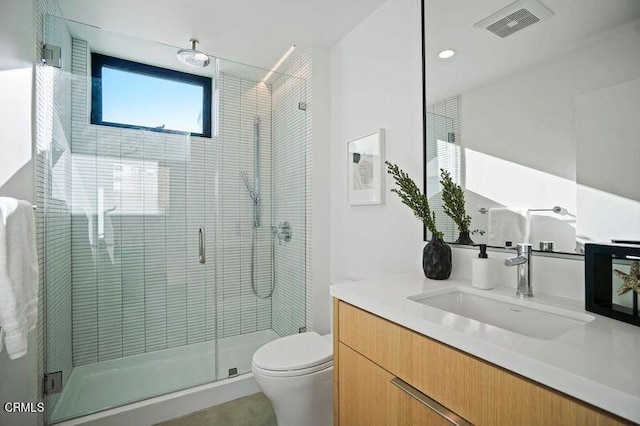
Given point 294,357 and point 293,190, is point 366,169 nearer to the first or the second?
point 293,190

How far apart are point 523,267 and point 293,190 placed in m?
1.70

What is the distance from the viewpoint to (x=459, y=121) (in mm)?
1400

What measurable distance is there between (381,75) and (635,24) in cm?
112

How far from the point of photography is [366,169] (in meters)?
1.94

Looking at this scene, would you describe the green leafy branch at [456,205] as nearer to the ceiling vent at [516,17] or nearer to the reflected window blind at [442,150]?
the reflected window blind at [442,150]

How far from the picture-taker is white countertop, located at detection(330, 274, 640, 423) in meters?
0.50

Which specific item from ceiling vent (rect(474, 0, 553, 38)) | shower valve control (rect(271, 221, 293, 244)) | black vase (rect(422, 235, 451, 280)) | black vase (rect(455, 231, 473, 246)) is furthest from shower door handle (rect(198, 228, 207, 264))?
ceiling vent (rect(474, 0, 553, 38))

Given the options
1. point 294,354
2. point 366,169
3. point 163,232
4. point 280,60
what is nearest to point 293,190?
point 366,169

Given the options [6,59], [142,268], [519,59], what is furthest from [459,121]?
[142,268]

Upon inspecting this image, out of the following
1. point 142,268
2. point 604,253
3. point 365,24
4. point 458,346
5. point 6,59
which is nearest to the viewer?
point 458,346

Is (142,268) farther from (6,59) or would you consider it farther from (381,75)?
(381,75)

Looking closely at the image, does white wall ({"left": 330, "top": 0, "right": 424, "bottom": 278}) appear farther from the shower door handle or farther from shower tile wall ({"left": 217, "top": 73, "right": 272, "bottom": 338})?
the shower door handle

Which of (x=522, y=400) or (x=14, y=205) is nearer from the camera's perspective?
(x=522, y=400)

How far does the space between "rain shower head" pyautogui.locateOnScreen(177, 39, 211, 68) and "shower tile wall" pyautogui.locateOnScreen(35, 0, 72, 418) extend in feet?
2.12
